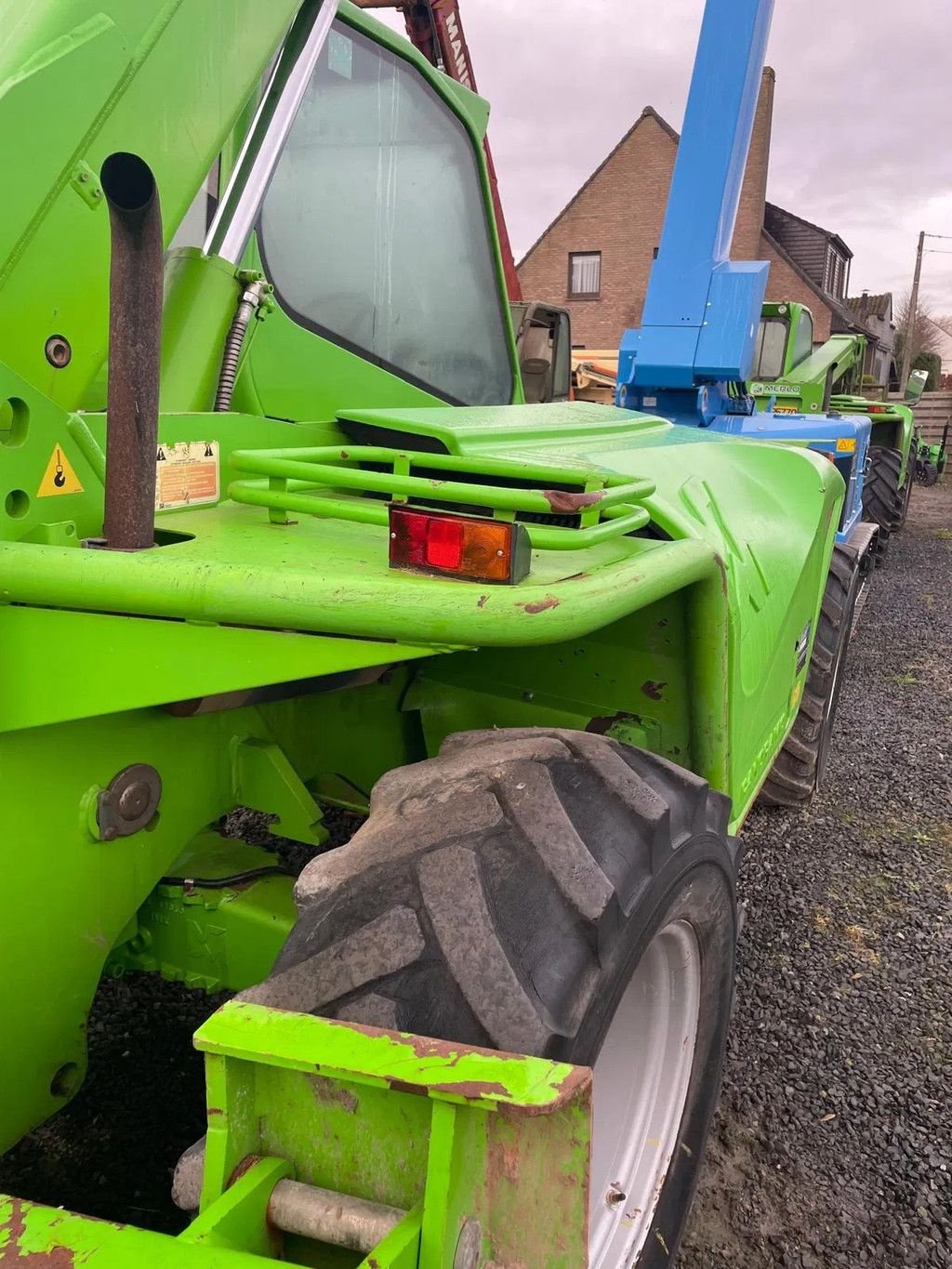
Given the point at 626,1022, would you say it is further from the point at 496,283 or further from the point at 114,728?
the point at 496,283

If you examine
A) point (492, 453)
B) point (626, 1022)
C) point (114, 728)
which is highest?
point (492, 453)

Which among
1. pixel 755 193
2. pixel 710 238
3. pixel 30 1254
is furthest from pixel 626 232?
pixel 30 1254

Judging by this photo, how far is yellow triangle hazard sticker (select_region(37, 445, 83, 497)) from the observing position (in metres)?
1.33

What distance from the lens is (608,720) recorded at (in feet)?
6.40

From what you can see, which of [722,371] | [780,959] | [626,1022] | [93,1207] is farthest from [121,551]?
[722,371]

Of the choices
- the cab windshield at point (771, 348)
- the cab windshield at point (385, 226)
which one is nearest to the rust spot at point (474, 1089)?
the cab windshield at point (385, 226)

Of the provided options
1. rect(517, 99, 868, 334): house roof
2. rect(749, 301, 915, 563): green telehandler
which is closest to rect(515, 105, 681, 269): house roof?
rect(517, 99, 868, 334): house roof

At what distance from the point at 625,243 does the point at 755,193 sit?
12.0ft

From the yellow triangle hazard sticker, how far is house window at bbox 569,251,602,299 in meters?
27.4

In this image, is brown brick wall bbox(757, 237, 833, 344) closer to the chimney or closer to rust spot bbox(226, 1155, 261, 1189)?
the chimney

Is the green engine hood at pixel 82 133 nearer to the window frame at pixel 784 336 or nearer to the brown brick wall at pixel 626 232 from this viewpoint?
the window frame at pixel 784 336

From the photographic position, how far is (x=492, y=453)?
69.1 inches

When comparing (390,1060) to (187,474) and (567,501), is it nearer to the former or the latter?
(567,501)

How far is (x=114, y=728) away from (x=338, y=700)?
0.73m
